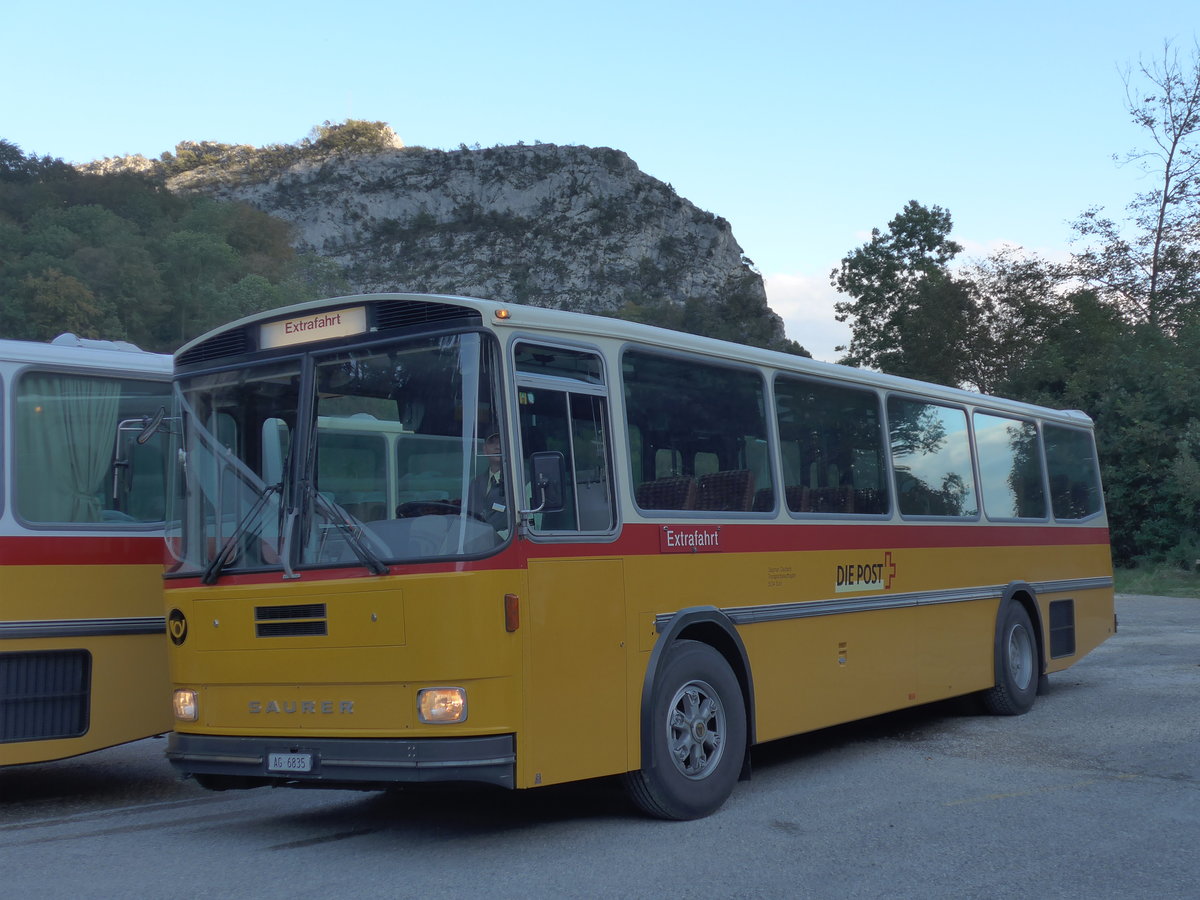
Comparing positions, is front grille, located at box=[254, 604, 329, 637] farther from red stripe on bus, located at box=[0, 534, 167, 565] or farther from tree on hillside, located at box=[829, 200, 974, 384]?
tree on hillside, located at box=[829, 200, 974, 384]

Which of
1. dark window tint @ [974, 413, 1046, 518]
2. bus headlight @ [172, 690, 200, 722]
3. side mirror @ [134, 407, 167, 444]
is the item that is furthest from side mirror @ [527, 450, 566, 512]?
dark window tint @ [974, 413, 1046, 518]

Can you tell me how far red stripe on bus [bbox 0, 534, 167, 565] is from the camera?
734cm

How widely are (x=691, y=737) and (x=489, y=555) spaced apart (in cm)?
184

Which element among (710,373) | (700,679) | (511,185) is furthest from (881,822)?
(511,185)

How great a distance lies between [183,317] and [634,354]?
56370 millimetres

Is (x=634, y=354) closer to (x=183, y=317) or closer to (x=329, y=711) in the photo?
(x=329, y=711)

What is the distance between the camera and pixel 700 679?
7.01m

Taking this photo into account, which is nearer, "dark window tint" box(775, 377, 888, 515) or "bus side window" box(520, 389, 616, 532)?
"bus side window" box(520, 389, 616, 532)

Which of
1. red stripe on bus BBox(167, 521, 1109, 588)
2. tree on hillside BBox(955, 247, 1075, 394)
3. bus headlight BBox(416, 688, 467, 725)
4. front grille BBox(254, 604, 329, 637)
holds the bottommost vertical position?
bus headlight BBox(416, 688, 467, 725)

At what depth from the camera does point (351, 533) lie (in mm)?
6102

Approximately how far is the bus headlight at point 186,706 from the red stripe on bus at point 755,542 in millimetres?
562

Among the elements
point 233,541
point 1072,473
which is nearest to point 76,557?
point 233,541

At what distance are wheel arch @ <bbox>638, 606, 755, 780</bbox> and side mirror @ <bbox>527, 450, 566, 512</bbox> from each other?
1.11m

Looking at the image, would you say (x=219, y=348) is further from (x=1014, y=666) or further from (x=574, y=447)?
(x=1014, y=666)
